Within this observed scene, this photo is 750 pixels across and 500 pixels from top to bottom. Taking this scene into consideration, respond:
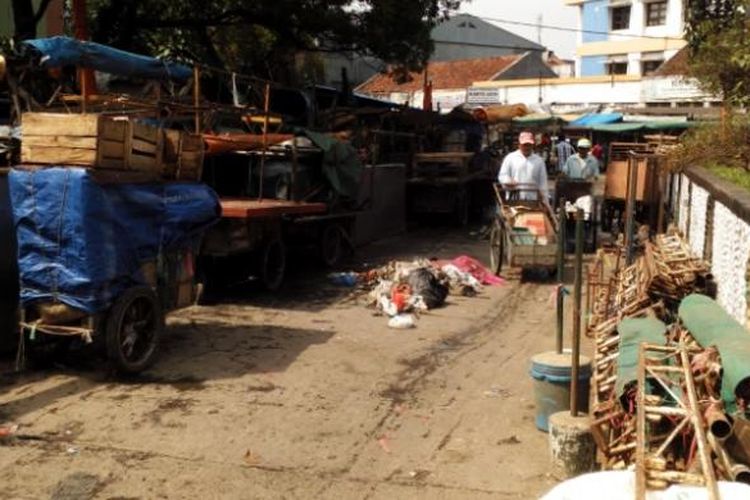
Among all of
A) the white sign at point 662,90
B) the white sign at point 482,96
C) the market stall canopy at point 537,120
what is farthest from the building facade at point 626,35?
the market stall canopy at point 537,120

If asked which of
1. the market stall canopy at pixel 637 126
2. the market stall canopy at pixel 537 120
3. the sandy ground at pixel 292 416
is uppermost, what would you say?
the market stall canopy at pixel 537 120

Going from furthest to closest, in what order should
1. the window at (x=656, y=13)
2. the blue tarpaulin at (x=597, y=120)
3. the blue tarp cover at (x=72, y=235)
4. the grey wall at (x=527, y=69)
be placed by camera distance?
the grey wall at (x=527, y=69)
the window at (x=656, y=13)
the blue tarpaulin at (x=597, y=120)
the blue tarp cover at (x=72, y=235)

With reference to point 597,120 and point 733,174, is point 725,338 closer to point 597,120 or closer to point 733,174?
point 733,174

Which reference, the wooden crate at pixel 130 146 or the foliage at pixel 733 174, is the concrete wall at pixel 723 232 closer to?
the foliage at pixel 733 174

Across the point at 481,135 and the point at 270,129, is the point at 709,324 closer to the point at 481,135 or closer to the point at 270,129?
the point at 270,129

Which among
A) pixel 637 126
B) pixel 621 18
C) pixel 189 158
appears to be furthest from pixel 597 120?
pixel 189 158

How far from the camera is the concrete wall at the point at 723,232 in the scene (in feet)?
19.6

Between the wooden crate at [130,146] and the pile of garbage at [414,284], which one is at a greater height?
the wooden crate at [130,146]

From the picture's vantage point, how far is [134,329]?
7.18 m

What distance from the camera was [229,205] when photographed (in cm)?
1020

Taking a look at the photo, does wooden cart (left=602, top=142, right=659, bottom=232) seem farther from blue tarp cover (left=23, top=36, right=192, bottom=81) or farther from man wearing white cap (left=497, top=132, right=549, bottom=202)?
blue tarp cover (left=23, top=36, right=192, bottom=81)

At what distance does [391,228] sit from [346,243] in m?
3.27

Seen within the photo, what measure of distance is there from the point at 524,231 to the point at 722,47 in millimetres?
3529

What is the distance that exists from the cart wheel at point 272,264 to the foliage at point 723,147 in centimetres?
548
